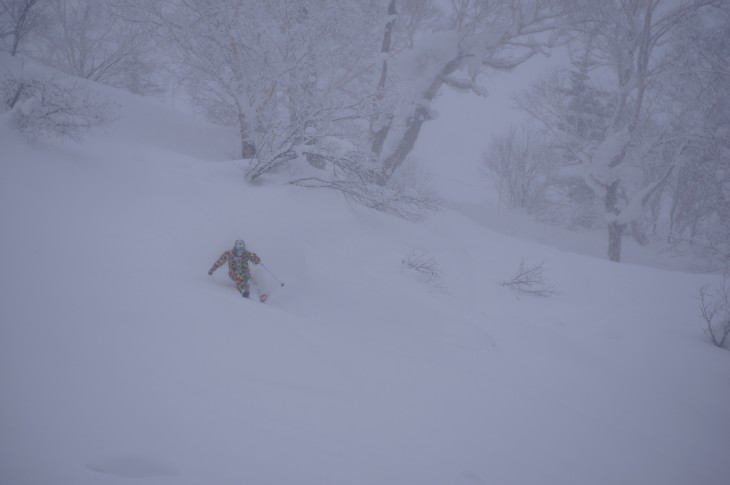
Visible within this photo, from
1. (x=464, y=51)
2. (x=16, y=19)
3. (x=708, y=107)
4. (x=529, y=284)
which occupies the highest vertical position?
(x=464, y=51)

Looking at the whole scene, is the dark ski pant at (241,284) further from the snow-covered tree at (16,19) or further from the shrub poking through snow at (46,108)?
the snow-covered tree at (16,19)

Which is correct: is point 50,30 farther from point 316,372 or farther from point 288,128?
point 316,372

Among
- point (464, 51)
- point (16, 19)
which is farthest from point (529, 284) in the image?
point (16, 19)

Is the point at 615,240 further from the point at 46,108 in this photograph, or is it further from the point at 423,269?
the point at 46,108

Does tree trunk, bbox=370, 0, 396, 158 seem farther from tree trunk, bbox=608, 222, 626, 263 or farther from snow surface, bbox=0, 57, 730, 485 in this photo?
tree trunk, bbox=608, 222, 626, 263

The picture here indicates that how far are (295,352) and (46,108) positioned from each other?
6.94 metres

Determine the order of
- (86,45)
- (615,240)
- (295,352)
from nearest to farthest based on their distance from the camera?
(295,352)
(615,240)
(86,45)

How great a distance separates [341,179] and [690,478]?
6615 mm

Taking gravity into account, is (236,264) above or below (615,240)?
below

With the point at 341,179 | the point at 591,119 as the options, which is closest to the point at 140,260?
the point at 341,179

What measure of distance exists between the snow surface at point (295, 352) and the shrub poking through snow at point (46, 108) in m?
0.33

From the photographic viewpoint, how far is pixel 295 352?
361 centimetres

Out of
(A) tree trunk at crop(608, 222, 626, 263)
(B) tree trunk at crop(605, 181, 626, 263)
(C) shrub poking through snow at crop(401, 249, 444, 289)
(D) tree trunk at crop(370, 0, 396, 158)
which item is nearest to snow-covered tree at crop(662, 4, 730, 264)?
(B) tree trunk at crop(605, 181, 626, 263)

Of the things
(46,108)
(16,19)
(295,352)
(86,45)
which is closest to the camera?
(295,352)
